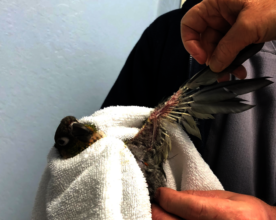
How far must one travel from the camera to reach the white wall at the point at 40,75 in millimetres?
653

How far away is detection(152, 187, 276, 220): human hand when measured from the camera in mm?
348

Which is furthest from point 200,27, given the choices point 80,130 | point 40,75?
point 40,75

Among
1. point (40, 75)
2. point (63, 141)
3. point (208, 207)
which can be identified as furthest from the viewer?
point (40, 75)

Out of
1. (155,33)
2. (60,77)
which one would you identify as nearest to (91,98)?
(60,77)

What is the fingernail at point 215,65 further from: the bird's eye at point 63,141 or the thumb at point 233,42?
the bird's eye at point 63,141

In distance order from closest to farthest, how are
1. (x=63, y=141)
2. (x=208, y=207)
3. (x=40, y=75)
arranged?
1. (x=208, y=207)
2. (x=63, y=141)
3. (x=40, y=75)

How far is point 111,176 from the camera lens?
0.37 meters

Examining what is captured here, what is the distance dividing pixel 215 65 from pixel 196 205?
0.29m

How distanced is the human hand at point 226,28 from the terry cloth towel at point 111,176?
0.20 meters

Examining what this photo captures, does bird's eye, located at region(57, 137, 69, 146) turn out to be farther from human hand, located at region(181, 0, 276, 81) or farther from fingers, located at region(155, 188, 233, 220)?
human hand, located at region(181, 0, 276, 81)

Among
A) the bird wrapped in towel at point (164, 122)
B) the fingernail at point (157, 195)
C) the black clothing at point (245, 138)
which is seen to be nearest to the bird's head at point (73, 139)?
the bird wrapped in towel at point (164, 122)

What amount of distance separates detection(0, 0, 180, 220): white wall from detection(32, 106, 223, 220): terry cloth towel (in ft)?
0.99

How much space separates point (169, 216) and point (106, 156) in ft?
0.61

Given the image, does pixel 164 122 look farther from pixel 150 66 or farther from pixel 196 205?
pixel 150 66
